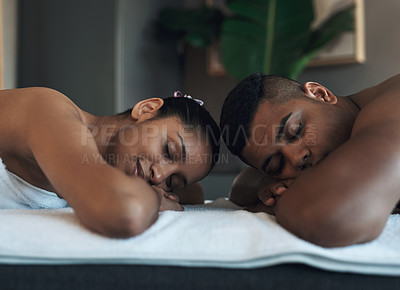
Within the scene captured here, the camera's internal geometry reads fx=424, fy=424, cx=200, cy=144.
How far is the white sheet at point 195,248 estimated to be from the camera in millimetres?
628

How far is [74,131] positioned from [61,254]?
0.29 m

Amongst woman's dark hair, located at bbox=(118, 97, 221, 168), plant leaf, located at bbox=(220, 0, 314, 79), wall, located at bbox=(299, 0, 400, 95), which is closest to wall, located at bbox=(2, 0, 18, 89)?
plant leaf, located at bbox=(220, 0, 314, 79)

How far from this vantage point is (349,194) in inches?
26.3

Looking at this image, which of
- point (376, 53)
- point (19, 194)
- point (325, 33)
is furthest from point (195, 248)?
point (376, 53)

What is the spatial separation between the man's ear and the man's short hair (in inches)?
0.7

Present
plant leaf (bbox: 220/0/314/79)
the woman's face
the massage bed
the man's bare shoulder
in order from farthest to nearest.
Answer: plant leaf (bbox: 220/0/314/79) → the woman's face → the man's bare shoulder → the massage bed

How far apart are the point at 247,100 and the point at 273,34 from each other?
1331 mm

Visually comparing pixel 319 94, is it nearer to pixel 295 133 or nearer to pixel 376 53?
pixel 295 133

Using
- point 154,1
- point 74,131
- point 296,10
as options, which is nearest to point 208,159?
point 74,131

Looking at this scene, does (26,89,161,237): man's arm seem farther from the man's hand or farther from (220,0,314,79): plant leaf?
(220,0,314,79): plant leaf

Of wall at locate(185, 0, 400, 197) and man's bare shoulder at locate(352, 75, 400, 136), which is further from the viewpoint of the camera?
wall at locate(185, 0, 400, 197)

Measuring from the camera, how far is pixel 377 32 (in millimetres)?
2189

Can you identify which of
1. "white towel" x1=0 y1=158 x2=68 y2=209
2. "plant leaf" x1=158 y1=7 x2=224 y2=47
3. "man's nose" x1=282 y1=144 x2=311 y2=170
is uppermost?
"plant leaf" x1=158 y1=7 x2=224 y2=47

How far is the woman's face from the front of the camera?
1.04 metres
